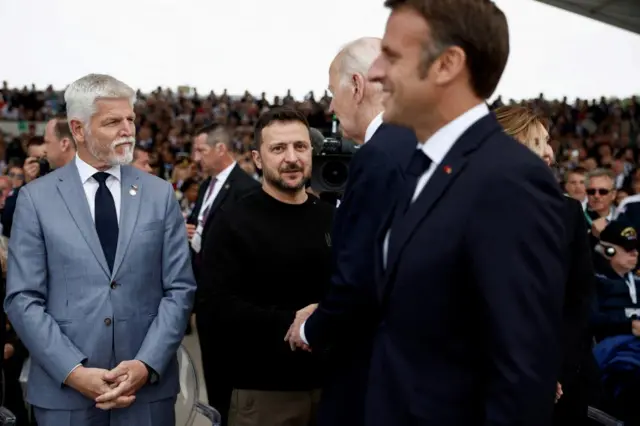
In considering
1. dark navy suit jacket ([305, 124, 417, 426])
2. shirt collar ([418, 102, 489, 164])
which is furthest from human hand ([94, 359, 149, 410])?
shirt collar ([418, 102, 489, 164])

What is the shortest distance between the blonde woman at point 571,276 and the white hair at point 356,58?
0.50 m

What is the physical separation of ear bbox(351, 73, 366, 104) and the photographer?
2688mm

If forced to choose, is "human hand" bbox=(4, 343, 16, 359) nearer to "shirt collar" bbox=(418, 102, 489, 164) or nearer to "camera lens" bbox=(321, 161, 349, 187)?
"camera lens" bbox=(321, 161, 349, 187)

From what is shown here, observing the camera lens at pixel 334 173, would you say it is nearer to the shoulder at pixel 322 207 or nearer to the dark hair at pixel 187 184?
the shoulder at pixel 322 207

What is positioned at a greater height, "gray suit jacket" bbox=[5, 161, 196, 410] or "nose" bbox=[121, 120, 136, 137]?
"nose" bbox=[121, 120, 136, 137]

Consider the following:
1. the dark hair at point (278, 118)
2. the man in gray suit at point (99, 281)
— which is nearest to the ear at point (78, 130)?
the man in gray suit at point (99, 281)

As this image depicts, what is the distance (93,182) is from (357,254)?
4.16 feet

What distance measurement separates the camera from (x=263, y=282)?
9.98 ft

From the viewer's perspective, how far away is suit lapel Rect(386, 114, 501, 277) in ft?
5.17

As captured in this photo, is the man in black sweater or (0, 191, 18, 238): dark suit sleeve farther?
(0, 191, 18, 238): dark suit sleeve

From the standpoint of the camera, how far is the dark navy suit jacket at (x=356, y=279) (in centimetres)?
211

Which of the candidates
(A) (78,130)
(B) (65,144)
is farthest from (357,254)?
(B) (65,144)

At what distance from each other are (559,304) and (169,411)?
1851mm

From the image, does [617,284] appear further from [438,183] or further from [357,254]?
[438,183]
